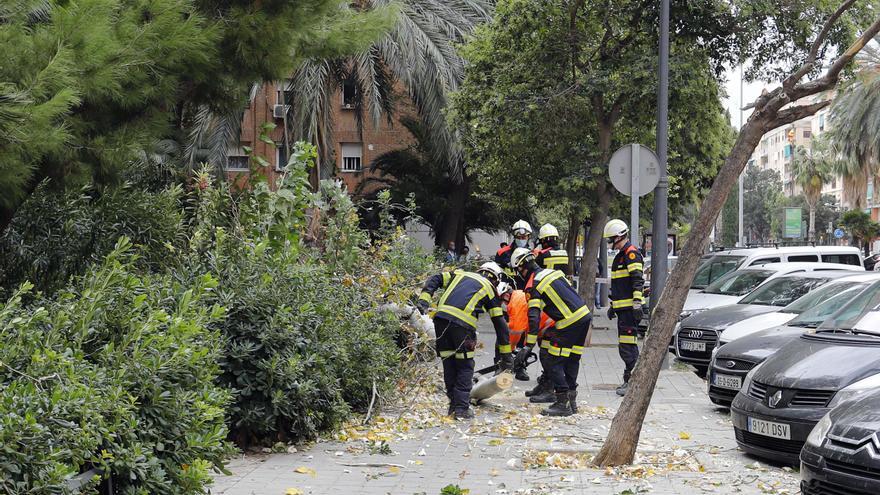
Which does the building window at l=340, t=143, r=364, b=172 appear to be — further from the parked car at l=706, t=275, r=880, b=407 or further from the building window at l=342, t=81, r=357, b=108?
the parked car at l=706, t=275, r=880, b=407

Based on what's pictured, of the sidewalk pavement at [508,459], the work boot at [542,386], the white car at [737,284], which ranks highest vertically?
the white car at [737,284]

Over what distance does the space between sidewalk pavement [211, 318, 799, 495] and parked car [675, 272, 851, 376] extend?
2.41 m

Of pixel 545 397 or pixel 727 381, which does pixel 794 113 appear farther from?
pixel 545 397

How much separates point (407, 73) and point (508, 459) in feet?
47.3

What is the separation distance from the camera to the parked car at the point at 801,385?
743cm

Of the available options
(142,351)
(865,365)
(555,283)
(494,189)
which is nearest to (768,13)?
(494,189)

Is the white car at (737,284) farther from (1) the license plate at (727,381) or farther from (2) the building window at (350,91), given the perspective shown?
(2) the building window at (350,91)

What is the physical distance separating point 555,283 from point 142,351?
594 cm

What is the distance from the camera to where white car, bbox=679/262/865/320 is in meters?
16.0

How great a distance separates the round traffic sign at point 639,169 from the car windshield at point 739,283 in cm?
412

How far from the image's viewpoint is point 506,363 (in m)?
10.4

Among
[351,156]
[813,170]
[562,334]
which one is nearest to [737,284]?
[562,334]

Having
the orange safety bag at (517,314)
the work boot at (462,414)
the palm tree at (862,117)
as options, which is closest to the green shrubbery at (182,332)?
the work boot at (462,414)

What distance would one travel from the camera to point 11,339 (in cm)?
474
